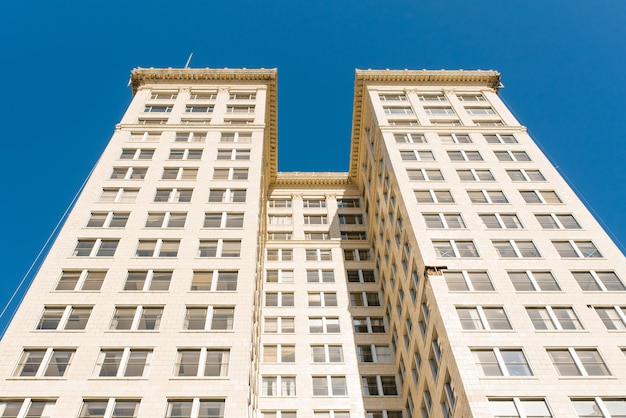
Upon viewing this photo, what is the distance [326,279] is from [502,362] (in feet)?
95.9

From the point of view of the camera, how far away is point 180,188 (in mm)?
50656

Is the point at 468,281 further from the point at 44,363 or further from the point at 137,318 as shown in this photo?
the point at 44,363

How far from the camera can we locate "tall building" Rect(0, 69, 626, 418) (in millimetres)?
33062

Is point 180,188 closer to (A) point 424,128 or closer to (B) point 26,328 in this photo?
(B) point 26,328

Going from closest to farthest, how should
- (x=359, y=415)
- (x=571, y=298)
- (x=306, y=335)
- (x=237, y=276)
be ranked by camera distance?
(x=571, y=298)
(x=237, y=276)
(x=359, y=415)
(x=306, y=335)

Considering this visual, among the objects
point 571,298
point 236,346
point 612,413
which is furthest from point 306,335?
point 612,413

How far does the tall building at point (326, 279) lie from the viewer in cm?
3306

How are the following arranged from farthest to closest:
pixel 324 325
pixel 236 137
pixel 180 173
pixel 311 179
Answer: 1. pixel 311 179
2. pixel 236 137
3. pixel 324 325
4. pixel 180 173

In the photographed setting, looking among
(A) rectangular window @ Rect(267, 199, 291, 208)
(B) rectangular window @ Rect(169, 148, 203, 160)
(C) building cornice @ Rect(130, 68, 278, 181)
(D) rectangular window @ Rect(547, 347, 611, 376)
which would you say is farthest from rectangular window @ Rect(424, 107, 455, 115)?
(D) rectangular window @ Rect(547, 347, 611, 376)

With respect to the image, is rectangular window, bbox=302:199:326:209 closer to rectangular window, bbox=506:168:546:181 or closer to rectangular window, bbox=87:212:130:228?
rectangular window, bbox=506:168:546:181

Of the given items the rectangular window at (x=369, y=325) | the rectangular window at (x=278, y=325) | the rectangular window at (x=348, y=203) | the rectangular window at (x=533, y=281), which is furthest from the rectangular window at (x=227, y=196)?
the rectangular window at (x=348, y=203)

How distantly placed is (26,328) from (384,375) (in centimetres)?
3051

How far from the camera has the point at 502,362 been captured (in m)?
33.3

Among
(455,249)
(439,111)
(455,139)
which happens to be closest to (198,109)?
(439,111)
